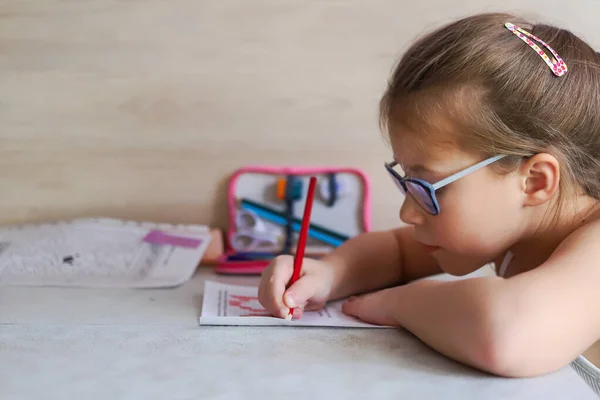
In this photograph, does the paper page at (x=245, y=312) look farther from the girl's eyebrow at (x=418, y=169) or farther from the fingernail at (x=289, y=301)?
the girl's eyebrow at (x=418, y=169)

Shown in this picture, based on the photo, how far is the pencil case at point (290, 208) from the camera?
3.62 feet

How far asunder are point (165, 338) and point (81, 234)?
1.45 feet

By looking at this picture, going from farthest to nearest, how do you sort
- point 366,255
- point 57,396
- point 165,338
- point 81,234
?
point 81,234 → point 366,255 → point 165,338 → point 57,396

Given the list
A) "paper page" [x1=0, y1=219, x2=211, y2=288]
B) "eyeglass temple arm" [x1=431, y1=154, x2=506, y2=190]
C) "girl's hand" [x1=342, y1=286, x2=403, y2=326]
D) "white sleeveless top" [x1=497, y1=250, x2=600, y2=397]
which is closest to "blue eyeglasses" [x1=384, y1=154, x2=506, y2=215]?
"eyeglass temple arm" [x1=431, y1=154, x2=506, y2=190]

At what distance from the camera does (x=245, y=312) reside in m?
0.75

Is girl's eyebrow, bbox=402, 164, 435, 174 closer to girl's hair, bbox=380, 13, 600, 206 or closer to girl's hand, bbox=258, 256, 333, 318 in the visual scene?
girl's hair, bbox=380, 13, 600, 206

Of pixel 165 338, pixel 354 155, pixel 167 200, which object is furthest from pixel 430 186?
pixel 167 200

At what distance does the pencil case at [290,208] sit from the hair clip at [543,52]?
1.48ft

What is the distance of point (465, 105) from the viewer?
68cm

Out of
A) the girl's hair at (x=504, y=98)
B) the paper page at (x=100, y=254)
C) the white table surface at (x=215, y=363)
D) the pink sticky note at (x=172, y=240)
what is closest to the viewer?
the white table surface at (x=215, y=363)

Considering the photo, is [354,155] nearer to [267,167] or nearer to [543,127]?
[267,167]

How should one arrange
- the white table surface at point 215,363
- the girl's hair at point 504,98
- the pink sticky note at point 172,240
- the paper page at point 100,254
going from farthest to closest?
1. the pink sticky note at point 172,240
2. the paper page at point 100,254
3. the girl's hair at point 504,98
4. the white table surface at point 215,363

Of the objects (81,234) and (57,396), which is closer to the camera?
(57,396)

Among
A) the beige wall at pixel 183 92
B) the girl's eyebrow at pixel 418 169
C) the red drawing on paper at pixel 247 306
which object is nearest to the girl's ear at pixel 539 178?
the girl's eyebrow at pixel 418 169
